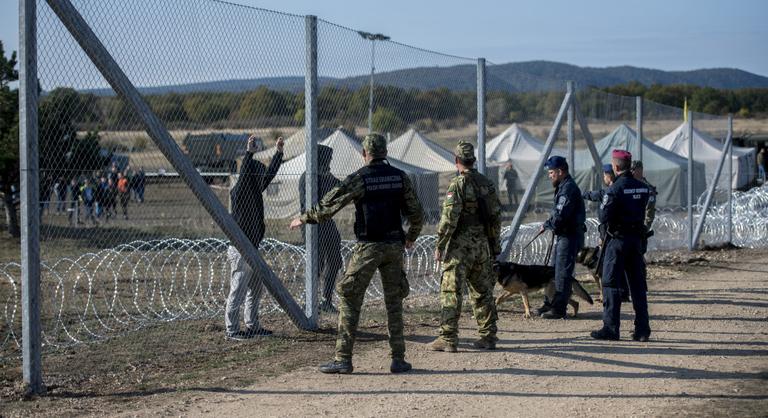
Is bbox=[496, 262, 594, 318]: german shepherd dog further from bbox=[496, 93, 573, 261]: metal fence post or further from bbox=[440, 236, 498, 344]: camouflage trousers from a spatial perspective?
bbox=[440, 236, 498, 344]: camouflage trousers

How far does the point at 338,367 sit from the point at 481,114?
199 inches

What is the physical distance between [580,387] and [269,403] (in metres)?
2.36

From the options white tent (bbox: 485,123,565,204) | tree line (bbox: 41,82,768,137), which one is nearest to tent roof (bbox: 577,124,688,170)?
white tent (bbox: 485,123,565,204)

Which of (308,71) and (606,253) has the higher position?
(308,71)

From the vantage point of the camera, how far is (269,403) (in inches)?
266

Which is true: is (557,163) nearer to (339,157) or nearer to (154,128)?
(339,157)

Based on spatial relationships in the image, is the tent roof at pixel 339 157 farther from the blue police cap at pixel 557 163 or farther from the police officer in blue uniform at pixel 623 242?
the police officer in blue uniform at pixel 623 242

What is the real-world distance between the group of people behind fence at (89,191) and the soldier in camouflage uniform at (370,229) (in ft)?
4.60

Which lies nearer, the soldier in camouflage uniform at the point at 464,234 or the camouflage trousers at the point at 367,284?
the camouflage trousers at the point at 367,284

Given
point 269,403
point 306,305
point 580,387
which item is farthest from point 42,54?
point 580,387

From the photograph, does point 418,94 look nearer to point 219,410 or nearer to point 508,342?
point 508,342

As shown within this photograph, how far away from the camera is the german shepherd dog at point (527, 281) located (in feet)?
35.2

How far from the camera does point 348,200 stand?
7.42 metres

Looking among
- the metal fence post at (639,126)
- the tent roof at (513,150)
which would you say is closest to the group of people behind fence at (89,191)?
the metal fence post at (639,126)
